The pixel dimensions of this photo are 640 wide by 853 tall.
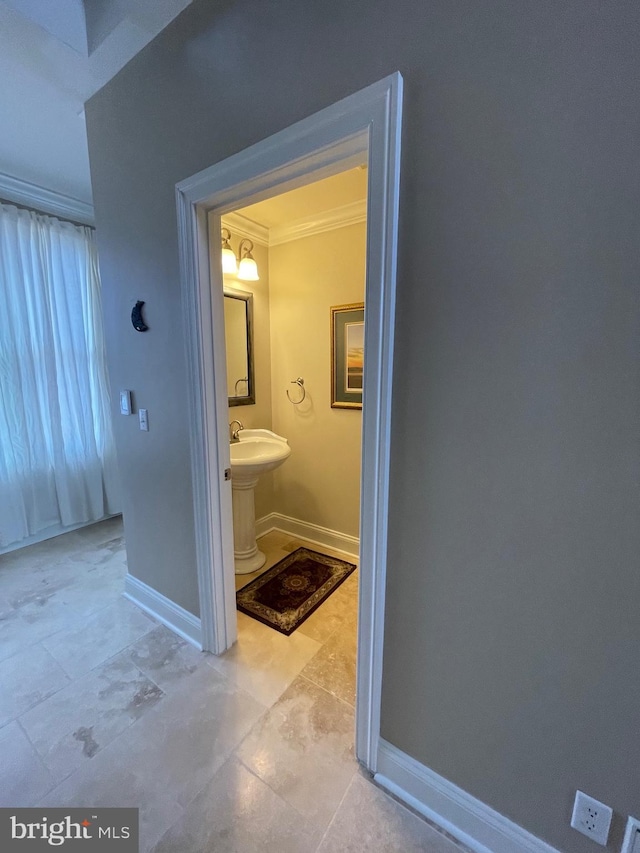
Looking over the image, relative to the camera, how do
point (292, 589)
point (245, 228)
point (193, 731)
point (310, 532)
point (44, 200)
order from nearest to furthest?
point (193, 731)
point (292, 589)
point (245, 228)
point (44, 200)
point (310, 532)

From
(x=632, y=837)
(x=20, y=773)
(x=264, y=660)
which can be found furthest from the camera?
(x=264, y=660)

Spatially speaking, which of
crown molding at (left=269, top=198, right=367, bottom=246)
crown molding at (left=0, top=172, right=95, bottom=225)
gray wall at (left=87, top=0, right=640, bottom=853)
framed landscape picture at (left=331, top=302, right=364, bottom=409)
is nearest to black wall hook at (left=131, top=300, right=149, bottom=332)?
gray wall at (left=87, top=0, right=640, bottom=853)

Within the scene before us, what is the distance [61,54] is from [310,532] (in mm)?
2966

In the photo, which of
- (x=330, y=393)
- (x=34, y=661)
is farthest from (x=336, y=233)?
(x=34, y=661)

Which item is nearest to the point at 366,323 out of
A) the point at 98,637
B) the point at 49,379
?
the point at 98,637

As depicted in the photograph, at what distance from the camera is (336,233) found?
7.78ft

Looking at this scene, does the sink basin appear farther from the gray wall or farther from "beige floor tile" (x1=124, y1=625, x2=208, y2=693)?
the gray wall

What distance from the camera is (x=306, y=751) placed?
4.17 feet

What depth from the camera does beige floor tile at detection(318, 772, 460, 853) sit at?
1.02 m

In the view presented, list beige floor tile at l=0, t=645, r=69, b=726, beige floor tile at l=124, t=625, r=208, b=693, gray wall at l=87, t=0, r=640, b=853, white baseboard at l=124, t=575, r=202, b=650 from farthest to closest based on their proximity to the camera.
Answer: white baseboard at l=124, t=575, r=202, b=650 < beige floor tile at l=124, t=625, r=208, b=693 < beige floor tile at l=0, t=645, r=69, b=726 < gray wall at l=87, t=0, r=640, b=853

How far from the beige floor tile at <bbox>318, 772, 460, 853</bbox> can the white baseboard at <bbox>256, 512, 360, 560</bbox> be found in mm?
1481

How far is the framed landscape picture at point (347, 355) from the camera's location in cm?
239

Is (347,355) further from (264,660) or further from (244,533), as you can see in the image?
(264,660)

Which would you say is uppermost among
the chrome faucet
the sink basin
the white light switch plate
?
the white light switch plate
